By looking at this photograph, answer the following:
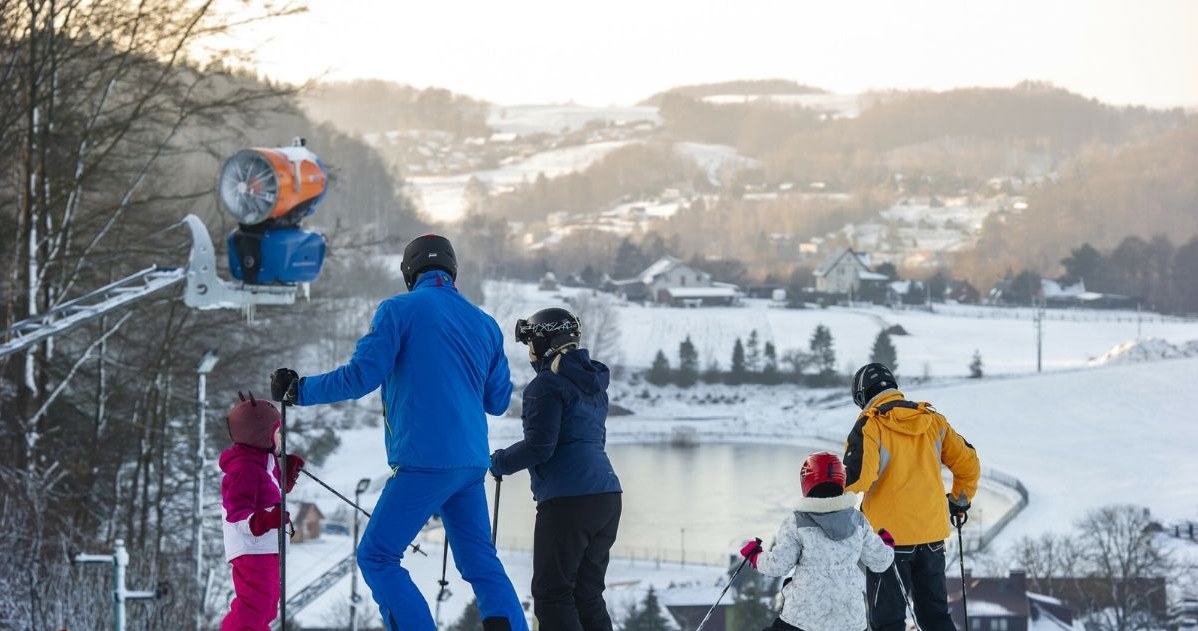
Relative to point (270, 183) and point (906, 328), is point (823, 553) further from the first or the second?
point (906, 328)

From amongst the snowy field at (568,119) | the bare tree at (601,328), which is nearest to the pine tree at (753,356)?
the bare tree at (601,328)

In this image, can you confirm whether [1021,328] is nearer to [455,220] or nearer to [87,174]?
[455,220]

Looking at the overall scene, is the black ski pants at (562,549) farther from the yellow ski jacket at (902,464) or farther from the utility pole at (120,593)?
the utility pole at (120,593)

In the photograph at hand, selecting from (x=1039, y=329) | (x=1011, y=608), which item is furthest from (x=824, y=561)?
(x=1039, y=329)

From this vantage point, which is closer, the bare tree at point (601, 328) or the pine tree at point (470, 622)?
the pine tree at point (470, 622)

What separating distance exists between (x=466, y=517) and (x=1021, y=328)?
307 ft

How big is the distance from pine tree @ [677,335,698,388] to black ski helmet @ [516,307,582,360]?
73768 mm

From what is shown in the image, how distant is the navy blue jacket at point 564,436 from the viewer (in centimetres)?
451

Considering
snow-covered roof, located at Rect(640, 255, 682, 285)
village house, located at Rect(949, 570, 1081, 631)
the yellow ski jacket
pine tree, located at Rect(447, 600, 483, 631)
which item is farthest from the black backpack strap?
snow-covered roof, located at Rect(640, 255, 682, 285)

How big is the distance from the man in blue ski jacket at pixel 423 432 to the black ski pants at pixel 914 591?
141 centimetres

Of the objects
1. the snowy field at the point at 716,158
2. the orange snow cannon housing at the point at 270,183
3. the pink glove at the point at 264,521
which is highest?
the snowy field at the point at 716,158

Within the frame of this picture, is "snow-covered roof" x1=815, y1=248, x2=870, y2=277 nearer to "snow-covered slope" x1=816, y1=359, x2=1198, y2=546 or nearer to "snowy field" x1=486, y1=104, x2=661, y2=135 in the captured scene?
"snow-covered slope" x1=816, y1=359, x2=1198, y2=546

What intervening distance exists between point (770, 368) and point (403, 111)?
118518mm

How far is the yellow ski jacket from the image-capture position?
4.99m
